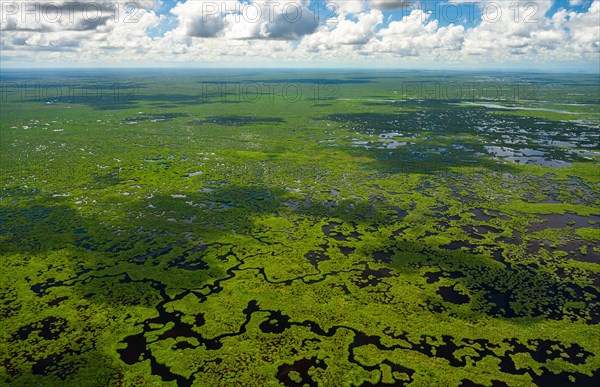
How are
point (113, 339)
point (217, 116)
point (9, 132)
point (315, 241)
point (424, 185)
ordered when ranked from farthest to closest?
point (217, 116) → point (9, 132) → point (424, 185) → point (315, 241) → point (113, 339)

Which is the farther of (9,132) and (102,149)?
A: (9,132)

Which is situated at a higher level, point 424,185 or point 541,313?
point 424,185

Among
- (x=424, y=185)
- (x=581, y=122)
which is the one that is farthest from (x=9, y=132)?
(x=581, y=122)

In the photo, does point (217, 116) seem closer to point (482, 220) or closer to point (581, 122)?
point (482, 220)

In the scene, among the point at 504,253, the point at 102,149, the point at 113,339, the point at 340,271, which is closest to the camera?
the point at 113,339

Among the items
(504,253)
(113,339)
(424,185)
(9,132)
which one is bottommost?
(113,339)

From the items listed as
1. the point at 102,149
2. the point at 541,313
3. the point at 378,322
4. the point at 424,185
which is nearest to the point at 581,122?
the point at 424,185

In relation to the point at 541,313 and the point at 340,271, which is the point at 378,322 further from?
the point at 541,313
